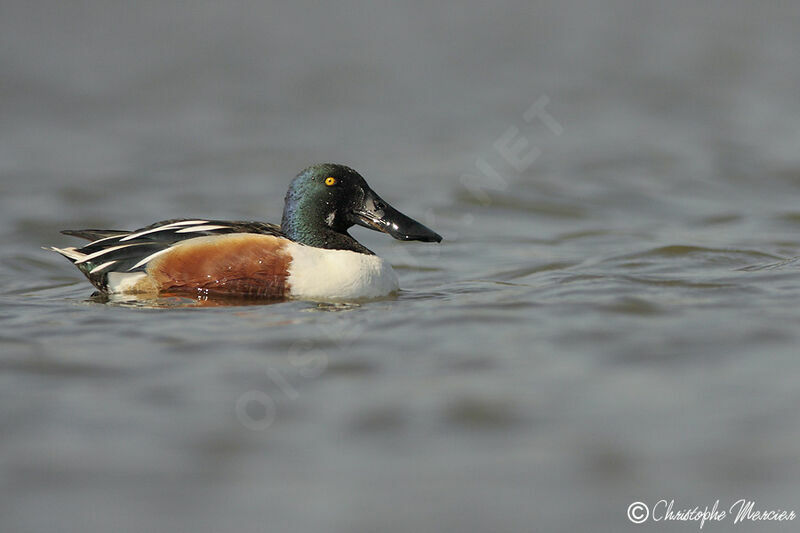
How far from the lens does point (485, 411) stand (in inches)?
201

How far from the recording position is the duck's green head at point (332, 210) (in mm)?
8000

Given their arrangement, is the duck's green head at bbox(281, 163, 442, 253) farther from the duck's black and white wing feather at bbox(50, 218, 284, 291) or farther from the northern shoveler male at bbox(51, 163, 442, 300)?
the duck's black and white wing feather at bbox(50, 218, 284, 291)

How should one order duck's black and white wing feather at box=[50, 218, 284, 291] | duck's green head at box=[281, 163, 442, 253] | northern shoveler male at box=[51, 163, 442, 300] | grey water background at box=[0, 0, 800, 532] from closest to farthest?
grey water background at box=[0, 0, 800, 532]
northern shoveler male at box=[51, 163, 442, 300]
duck's black and white wing feather at box=[50, 218, 284, 291]
duck's green head at box=[281, 163, 442, 253]

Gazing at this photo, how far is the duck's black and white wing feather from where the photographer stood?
7719mm

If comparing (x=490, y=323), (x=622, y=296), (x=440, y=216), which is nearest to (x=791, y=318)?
(x=622, y=296)

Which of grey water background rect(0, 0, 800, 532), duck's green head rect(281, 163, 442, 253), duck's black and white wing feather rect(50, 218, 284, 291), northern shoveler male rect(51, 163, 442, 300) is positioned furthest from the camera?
duck's green head rect(281, 163, 442, 253)

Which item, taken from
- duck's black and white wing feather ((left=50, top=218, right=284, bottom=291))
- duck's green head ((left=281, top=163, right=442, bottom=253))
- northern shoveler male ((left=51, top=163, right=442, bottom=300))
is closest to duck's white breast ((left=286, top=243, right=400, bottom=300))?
northern shoveler male ((left=51, top=163, right=442, bottom=300))

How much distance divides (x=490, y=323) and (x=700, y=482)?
2462 millimetres

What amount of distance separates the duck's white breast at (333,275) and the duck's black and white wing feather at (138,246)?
0.37m

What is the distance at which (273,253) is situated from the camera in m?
7.58

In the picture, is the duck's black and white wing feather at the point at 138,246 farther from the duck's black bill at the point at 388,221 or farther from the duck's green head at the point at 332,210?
the duck's black bill at the point at 388,221

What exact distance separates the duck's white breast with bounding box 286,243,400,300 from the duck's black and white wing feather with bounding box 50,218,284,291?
1.20 feet

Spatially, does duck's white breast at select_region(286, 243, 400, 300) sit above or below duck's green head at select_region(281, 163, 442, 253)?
below

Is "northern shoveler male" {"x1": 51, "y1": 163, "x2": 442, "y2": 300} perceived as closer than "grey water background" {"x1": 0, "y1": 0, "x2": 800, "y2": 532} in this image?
No
